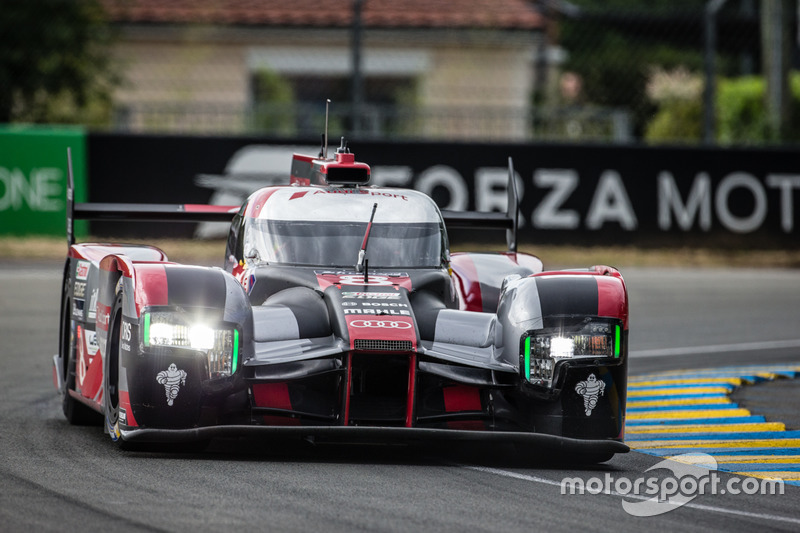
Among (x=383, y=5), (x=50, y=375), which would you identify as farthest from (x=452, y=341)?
(x=383, y=5)

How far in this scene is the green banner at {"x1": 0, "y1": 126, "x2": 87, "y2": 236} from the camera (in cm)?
1884

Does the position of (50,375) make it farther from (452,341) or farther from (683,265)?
(683,265)

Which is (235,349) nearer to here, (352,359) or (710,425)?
(352,359)

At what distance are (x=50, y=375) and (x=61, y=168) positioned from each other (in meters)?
9.12

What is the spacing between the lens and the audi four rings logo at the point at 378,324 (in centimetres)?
681

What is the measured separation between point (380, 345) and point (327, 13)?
19.0m

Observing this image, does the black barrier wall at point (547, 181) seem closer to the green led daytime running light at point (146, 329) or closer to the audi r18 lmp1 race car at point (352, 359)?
the audi r18 lmp1 race car at point (352, 359)

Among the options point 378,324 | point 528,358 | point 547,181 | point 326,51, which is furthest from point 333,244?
point 326,51

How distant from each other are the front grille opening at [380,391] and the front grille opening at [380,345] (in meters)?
0.06

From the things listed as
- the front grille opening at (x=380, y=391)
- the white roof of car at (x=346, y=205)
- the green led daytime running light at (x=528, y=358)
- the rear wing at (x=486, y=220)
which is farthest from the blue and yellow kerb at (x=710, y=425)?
the white roof of car at (x=346, y=205)

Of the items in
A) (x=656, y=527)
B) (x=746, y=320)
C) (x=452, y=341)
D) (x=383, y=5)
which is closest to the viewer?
(x=656, y=527)

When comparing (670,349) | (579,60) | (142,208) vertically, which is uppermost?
(579,60)

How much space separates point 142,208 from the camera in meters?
9.17

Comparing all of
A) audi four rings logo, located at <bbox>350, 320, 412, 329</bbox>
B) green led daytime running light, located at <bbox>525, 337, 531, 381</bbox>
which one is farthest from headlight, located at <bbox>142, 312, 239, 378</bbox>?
green led daytime running light, located at <bbox>525, 337, 531, 381</bbox>
